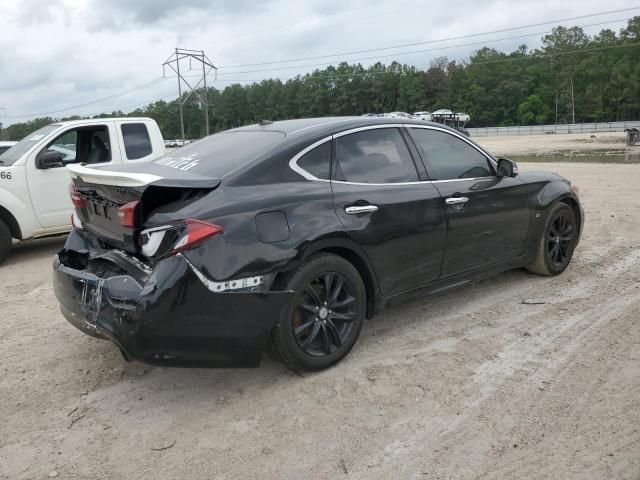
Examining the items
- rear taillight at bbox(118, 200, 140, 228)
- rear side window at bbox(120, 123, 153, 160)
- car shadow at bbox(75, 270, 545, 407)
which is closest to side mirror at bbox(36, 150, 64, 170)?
rear side window at bbox(120, 123, 153, 160)

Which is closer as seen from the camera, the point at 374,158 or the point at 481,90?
the point at 374,158

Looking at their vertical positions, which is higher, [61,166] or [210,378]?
[61,166]

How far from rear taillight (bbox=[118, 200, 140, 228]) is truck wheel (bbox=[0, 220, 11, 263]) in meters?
4.77

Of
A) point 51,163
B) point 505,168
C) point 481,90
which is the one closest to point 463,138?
point 505,168

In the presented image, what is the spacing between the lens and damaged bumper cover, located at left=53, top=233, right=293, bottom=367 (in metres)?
3.03

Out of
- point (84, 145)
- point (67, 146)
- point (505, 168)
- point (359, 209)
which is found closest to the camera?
point (359, 209)

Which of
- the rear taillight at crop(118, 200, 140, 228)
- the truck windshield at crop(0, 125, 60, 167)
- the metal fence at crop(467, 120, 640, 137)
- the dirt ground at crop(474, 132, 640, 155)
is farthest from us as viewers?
the metal fence at crop(467, 120, 640, 137)

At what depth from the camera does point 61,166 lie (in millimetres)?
7484

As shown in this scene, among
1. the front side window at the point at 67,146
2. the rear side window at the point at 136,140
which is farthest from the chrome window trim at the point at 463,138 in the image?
the front side window at the point at 67,146

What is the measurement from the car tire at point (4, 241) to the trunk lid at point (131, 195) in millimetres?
4107

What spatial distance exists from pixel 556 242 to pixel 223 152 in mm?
3517

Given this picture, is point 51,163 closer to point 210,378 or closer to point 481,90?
point 210,378

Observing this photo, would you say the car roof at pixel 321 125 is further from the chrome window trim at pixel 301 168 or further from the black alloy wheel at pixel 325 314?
the black alloy wheel at pixel 325 314

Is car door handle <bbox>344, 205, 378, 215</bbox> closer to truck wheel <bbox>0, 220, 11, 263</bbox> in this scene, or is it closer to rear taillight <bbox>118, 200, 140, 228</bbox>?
rear taillight <bbox>118, 200, 140, 228</bbox>
